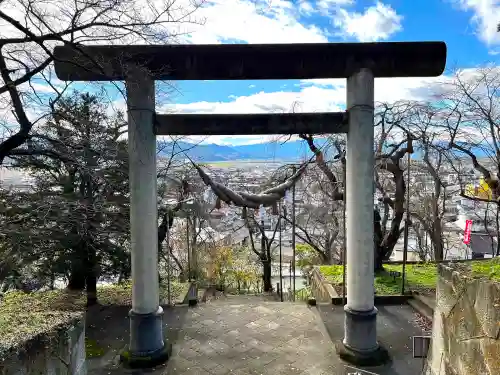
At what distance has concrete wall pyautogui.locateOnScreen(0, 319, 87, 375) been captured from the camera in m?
3.21

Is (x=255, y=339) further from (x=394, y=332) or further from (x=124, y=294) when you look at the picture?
(x=124, y=294)

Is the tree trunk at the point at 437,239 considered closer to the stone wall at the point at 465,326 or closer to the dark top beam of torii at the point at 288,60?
the dark top beam of torii at the point at 288,60

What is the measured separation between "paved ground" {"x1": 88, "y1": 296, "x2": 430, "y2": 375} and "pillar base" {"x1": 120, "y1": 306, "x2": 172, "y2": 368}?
160mm

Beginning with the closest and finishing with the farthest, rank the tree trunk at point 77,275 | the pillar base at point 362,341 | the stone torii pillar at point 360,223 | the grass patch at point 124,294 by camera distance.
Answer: the stone torii pillar at point 360,223
the pillar base at point 362,341
the tree trunk at point 77,275
the grass patch at point 124,294

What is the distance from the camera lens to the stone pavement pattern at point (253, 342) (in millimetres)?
6109

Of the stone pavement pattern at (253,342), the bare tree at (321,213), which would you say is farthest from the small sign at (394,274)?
the stone pavement pattern at (253,342)

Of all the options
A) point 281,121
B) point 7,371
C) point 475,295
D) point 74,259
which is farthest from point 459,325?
point 74,259

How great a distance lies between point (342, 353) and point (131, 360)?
3.45m

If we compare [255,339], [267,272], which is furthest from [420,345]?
[267,272]

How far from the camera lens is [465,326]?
2.65m

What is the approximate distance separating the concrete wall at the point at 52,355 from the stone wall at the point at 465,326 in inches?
140

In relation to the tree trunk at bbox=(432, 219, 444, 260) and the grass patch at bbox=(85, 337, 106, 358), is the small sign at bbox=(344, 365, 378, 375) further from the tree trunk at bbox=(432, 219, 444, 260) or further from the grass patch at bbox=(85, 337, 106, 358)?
the tree trunk at bbox=(432, 219, 444, 260)

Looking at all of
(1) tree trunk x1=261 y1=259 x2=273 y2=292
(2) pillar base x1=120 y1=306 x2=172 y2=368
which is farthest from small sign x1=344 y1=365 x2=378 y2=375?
(1) tree trunk x1=261 y1=259 x2=273 y2=292

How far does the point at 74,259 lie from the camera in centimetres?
856
